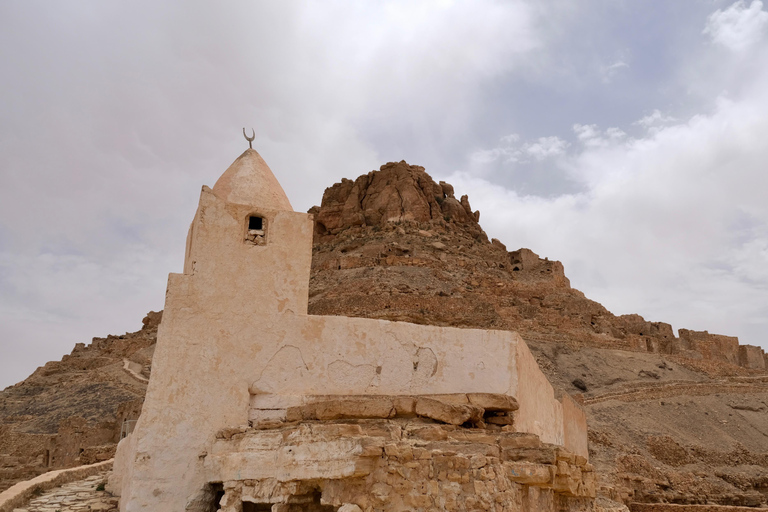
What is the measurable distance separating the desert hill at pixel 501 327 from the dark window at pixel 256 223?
11.0 meters

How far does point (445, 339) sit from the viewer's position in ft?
22.3

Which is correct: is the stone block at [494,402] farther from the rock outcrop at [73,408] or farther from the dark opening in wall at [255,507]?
the rock outcrop at [73,408]

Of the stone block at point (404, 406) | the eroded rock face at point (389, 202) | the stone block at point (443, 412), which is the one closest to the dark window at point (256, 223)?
the stone block at point (404, 406)

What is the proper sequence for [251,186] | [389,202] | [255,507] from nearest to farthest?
[255,507], [251,186], [389,202]

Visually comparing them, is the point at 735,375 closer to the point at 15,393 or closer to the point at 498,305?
the point at 498,305

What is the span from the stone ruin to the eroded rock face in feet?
145

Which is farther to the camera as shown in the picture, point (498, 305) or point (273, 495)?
point (498, 305)

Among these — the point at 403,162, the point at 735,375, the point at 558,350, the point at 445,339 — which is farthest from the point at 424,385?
the point at 403,162

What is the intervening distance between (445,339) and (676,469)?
1802 centimetres

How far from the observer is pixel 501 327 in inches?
1414

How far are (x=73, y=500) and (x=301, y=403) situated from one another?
145 inches

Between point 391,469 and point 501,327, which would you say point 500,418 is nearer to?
point 391,469

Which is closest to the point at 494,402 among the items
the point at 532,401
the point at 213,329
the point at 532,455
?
the point at 532,455

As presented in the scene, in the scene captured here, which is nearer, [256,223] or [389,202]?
[256,223]
